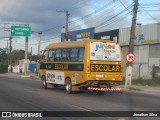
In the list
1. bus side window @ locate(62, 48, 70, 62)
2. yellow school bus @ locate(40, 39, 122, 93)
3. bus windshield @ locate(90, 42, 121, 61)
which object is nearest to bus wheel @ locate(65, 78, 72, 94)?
yellow school bus @ locate(40, 39, 122, 93)

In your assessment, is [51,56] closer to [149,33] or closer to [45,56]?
[45,56]

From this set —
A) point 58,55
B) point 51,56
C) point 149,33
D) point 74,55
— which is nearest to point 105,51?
point 74,55

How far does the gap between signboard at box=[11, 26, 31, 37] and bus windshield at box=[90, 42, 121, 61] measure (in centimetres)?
3711

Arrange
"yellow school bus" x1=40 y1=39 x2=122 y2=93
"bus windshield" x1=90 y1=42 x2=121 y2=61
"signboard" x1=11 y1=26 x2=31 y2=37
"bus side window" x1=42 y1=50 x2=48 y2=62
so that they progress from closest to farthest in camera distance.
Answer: "yellow school bus" x1=40 y1=39 x2=122 y2=93, "bus windshield" x1=90 y1=42 x2=121 y2=61, "bus side window" x1=42 y1=50 x2=48 y2=62, "signboard" x1=11 y1=26 x2=31 y2=37

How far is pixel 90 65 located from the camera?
22422 mm

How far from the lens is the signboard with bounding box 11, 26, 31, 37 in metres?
59.3

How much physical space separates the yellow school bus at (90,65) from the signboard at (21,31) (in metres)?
35.0

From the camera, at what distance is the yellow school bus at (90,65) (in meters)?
22.5

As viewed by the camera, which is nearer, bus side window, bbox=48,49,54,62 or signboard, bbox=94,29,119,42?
bus side window, bbox=48,49,54,62

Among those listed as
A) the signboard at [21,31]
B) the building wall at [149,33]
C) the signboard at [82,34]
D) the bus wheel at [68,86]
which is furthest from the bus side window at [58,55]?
the signboard at [21,31]

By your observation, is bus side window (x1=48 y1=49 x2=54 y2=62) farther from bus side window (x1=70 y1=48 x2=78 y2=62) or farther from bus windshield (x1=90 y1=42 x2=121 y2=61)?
bus windshield (x1=90 y1=42 x2=121 y2=61)

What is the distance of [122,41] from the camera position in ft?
177

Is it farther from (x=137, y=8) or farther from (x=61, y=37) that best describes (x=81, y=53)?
(x=61, y=37)

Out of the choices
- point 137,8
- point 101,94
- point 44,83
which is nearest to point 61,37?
point 137,8
